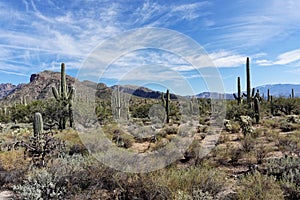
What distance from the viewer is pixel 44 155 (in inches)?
340

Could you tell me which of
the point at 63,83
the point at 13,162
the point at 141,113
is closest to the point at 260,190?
the point at 13,162

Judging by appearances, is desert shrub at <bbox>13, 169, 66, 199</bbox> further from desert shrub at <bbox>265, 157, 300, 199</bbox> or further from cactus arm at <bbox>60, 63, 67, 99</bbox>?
cactus arm at <bbox>60, 63, 67, 99</bbox>

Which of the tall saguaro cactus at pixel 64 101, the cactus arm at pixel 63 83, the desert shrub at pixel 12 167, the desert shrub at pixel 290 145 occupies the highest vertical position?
the cactus arm at pixel 63 83

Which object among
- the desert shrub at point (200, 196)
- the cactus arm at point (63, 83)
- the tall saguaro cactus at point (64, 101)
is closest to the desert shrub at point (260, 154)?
the desert shrub at point (200, 196)

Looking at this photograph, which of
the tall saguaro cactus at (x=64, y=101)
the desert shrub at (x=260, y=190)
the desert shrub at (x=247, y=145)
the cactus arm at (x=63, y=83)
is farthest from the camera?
the tall saguaro cactus at (x=64, y=101)

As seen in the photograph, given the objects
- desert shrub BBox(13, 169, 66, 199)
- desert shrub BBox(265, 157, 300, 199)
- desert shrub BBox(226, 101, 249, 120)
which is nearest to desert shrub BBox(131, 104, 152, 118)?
desert shrub BBox(226, 101, 249, 120)

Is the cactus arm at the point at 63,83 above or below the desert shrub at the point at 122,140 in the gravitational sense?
above

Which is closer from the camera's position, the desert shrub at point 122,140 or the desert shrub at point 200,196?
the desert shrub at point 200,196

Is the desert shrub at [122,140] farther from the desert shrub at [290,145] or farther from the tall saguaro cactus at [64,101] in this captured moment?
the tall saguaro cactus at [64,101]

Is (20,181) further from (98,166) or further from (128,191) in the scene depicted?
(128,191)

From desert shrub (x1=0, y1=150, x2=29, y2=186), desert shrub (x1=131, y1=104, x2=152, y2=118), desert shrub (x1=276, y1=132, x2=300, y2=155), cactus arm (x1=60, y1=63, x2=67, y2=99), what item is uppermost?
cactus arm (x1=60, y1=63, x2=67, y2=99)

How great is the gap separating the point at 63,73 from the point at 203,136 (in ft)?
38.9

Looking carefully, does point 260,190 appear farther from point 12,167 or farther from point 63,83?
point 63,83

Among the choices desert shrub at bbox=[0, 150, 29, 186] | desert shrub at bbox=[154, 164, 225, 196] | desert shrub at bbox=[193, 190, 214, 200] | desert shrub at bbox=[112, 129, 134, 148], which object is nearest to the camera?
desert shrub at bbox=[193, 190, 214, 200]
